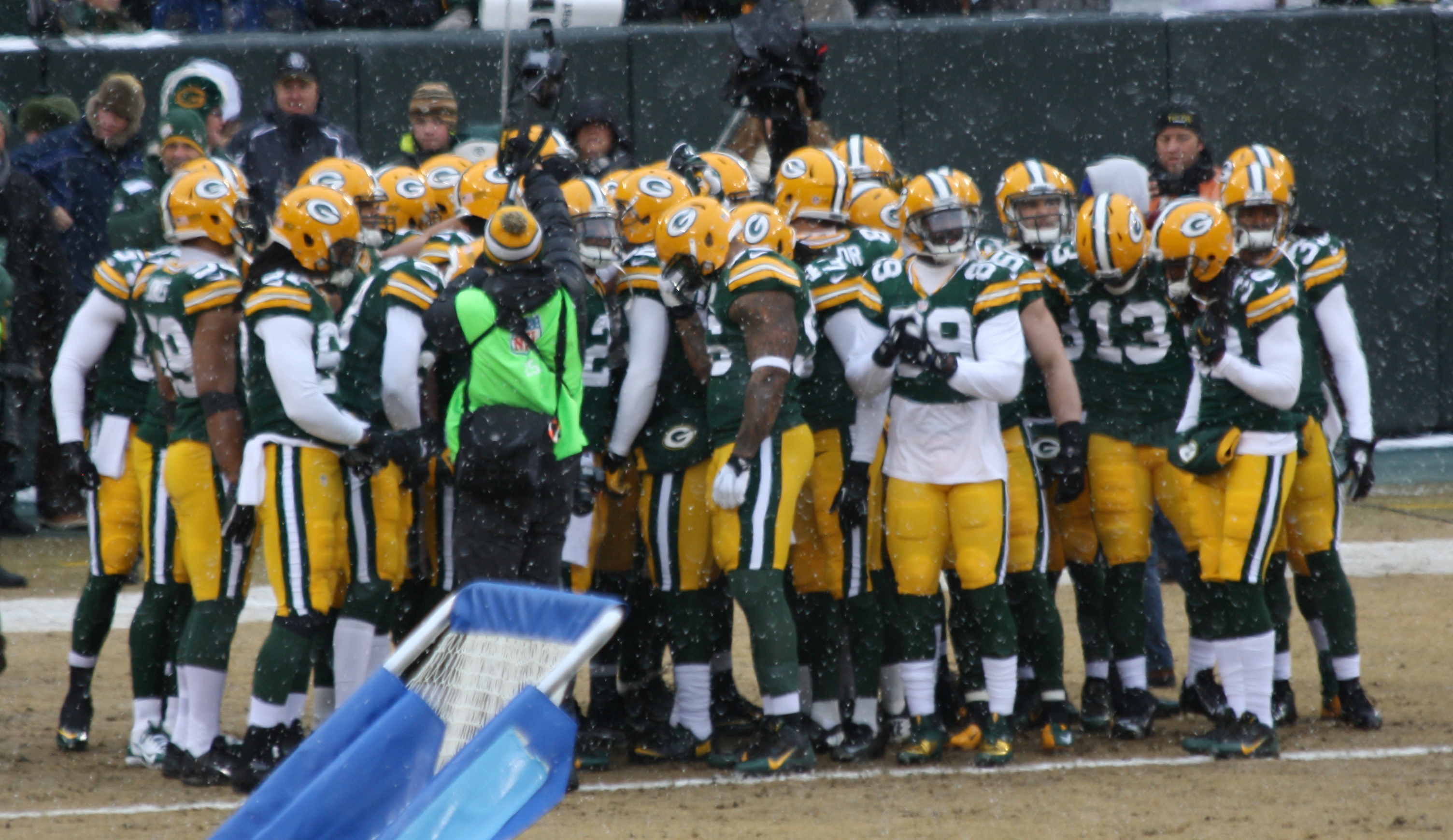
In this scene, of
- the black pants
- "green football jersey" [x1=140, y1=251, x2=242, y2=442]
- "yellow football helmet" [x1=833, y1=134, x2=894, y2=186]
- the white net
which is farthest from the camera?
"yellow football helmet" [x1=833, y1=134, x2=894, y2=186]

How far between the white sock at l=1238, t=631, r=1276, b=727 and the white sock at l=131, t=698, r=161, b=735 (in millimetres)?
3854

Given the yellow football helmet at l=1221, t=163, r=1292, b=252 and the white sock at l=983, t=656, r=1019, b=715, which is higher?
the yellow football helmet at l=1221, t=163, r=1292, b=252

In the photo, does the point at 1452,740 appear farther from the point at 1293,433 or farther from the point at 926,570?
the point at 926,570

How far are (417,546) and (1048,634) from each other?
229 cm

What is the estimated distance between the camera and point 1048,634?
641cm

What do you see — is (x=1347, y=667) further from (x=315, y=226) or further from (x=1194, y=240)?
(x=315, y=226)

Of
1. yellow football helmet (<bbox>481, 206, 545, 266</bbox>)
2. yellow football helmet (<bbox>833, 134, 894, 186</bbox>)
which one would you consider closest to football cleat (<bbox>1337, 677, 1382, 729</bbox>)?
yellow football helmet (<bbox>833, 134, 894, 186</bbox>)

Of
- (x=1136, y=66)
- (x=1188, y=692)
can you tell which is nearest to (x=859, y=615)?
(x=1188, y=692)

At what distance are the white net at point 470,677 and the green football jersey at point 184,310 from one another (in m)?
2.05

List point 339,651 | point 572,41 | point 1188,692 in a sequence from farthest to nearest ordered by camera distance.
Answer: point 572,41 → point 1188,692 → point 339,651

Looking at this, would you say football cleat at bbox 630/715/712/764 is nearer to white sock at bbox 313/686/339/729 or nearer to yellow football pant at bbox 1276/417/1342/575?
white sock at bbox 313/686/339/729

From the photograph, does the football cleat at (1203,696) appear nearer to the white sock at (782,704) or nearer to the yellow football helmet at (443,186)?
the white sock at (782,704)

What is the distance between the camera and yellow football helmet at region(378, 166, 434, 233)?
7137 mm

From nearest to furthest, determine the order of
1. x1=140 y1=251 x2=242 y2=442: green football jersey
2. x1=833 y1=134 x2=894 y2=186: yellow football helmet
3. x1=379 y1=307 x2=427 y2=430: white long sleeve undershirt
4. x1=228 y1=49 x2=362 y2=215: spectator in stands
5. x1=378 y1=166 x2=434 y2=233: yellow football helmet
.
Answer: x1=140 y1=251 x2=242 y2=442: green football jersey < x1=379 y1=307 x2=427 y2=430: white long sleeve undershirt < x1=378 y1=166 x2=434 y2=233: yellow football helmet < x1=833 y1=134 x2=894 y2=186: yellow football helmet < x1=228 y1=49 x2=362 y2=215: spectator in stands
